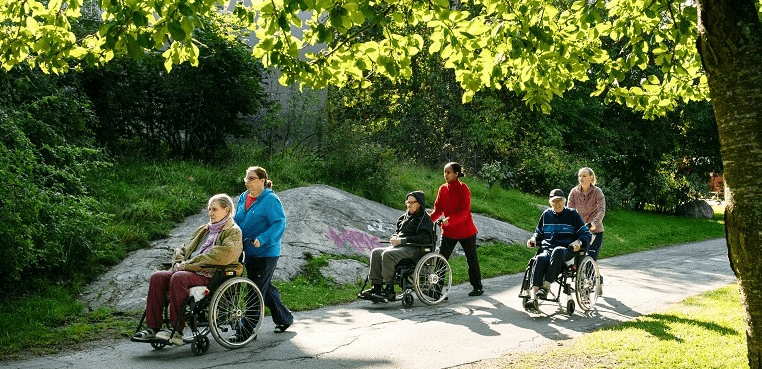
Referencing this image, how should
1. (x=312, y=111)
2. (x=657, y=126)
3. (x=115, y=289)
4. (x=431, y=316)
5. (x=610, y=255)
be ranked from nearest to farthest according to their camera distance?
(x=431, y=316) → (x=115, y=289) → (x=610, y=255) → (x=312, y=111) → (x=657, y=126)

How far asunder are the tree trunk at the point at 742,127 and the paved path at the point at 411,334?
272cm

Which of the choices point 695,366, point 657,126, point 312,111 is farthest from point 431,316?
point 657,126

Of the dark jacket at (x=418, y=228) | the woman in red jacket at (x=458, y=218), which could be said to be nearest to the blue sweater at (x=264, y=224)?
the dark jacket at (x=418, y=228)

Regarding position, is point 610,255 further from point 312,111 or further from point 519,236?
point 312,111

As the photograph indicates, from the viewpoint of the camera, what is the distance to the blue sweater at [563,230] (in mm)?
9156

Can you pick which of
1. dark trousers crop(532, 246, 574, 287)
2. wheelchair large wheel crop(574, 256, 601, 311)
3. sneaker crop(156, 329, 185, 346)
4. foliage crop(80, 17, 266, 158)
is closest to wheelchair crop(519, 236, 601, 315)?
wheelchair large wheel crop(574, 256, 601, 311)

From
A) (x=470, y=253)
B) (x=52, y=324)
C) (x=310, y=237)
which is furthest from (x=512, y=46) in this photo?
(x=310, y=237)

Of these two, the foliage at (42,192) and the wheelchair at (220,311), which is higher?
the foliage at (42,192)

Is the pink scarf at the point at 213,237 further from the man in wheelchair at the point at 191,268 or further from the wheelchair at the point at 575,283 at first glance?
the wheelchair at the point at 575,283

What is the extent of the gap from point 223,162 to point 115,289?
7631 mm

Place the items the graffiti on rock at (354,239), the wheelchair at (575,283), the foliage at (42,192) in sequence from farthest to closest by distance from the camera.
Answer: the graffiti on rock at (354,239) → the wheelchair at (575,283) → the foliage at (42,192)

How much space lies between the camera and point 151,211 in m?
12.4

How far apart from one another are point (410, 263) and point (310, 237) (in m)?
3.39

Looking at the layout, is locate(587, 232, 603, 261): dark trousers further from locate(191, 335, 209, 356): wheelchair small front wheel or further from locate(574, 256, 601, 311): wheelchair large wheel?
locate(191, 335, 209, 356): wheelchair small front wheel
